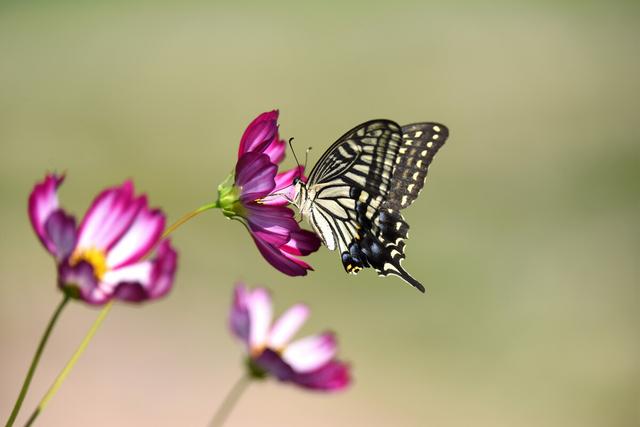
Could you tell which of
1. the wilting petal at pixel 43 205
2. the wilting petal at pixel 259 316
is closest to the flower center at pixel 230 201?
the wilting petal at pixel 259 316

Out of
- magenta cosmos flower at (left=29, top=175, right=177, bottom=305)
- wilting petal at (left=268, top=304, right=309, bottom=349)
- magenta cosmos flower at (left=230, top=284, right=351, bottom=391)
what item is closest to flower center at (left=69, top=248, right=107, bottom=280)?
magenta cosmos flower at (left=29, top=175, right=177, bottom=305)

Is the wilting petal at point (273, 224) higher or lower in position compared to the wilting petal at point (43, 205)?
higher

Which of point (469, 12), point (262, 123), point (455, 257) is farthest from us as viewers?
point (469, 12)

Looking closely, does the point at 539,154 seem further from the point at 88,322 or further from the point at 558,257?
the point at 88,322

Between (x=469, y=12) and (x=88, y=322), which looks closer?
(x=88, y=322)

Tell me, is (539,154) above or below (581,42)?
below

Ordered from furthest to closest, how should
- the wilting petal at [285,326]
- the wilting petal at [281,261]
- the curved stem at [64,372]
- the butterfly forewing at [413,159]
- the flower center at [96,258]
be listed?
the butterfly forewing at [413,159] → the wilting petal at [285,326] → the wilting petal at [281,261] → the flower center at [96,258] → the curved stem at [64,372]

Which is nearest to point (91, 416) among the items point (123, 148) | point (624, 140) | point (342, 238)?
point (342, 238)

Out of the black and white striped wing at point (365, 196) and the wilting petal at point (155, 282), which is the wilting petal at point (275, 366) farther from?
the black and white striped wing at point (365, 196)
